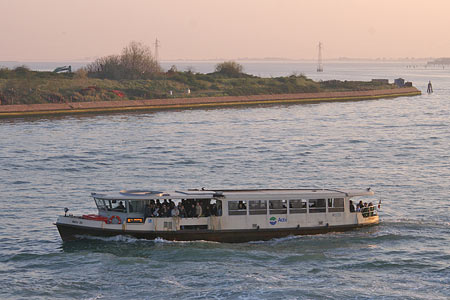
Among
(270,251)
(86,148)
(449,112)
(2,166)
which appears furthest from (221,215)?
(449,112)

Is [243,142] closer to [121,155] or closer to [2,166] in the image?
[121,155]

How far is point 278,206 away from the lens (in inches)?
1393

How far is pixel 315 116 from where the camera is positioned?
4375 inches

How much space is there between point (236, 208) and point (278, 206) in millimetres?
2323

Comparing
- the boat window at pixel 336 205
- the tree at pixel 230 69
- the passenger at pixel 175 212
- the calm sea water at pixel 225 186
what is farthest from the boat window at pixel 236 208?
the tree at pixel 230 69

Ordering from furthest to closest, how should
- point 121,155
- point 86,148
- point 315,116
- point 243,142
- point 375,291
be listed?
point 315,116
point 243,142
point 86,148
point 121,155
point 375,291

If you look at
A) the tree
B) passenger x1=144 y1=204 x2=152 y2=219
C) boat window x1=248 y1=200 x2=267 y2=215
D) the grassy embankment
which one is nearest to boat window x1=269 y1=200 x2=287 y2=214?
boat window x1=248 y1=200 x2=267 y2=215

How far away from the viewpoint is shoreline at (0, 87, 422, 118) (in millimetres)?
108938

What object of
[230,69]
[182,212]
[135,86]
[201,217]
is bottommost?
[201,217]

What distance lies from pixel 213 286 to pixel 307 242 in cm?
806

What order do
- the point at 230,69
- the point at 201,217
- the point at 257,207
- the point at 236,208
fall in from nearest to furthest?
the point at 201,217 → the point at 236,208 → the point at 257,207 → the point at 230,69

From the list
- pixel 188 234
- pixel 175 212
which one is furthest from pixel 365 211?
pixel 175 212

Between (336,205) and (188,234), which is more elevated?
(336,205)

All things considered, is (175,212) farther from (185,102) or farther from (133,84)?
(133,84)
